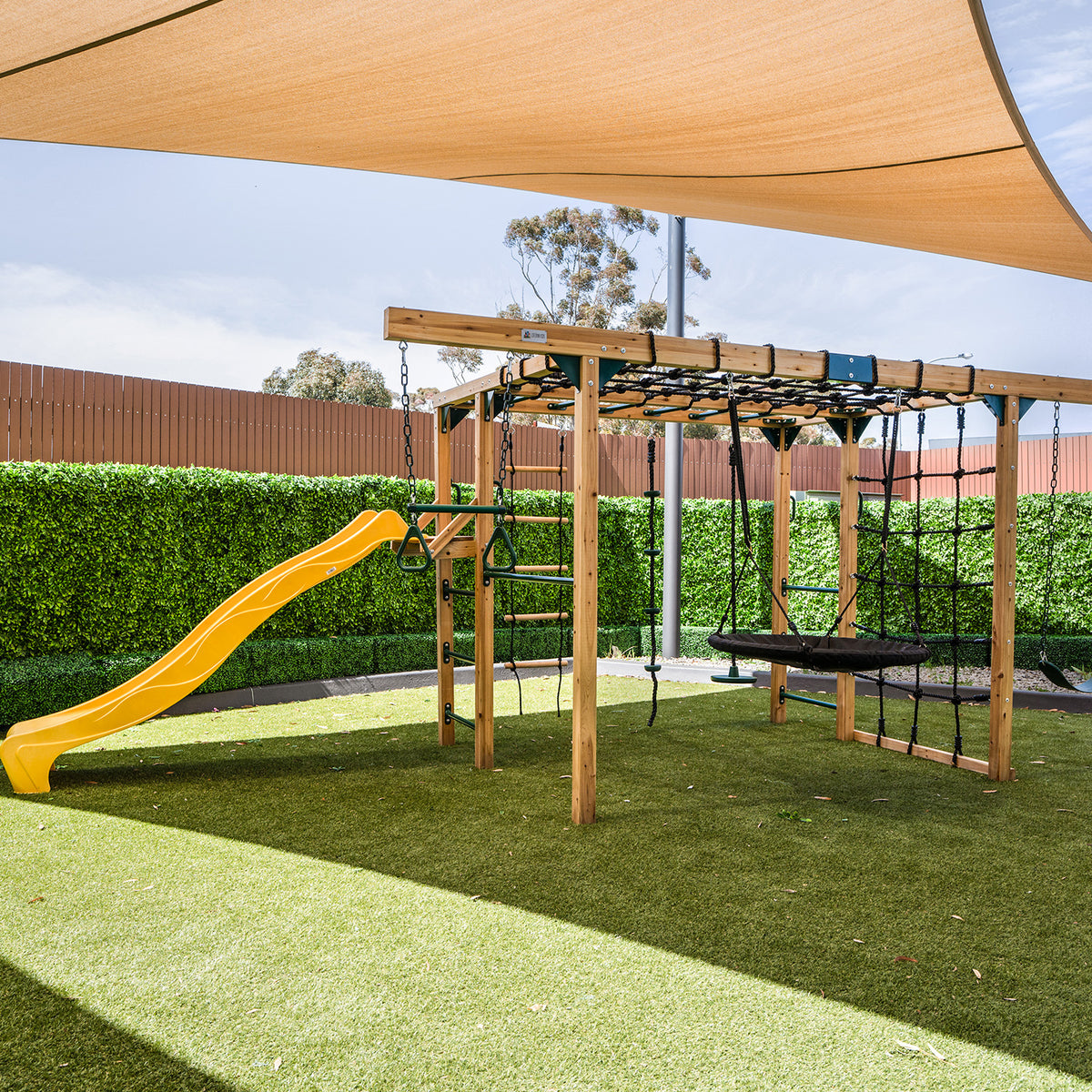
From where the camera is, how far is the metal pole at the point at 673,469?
8.20 meters

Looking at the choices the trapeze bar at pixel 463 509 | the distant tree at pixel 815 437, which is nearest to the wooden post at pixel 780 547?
the trapeze bar at pixel 463 509

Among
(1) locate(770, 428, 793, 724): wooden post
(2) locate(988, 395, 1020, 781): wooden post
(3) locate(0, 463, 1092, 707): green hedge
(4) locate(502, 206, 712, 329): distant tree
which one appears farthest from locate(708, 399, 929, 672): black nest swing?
(4) locate(502, 206, 712, 329): distant tree

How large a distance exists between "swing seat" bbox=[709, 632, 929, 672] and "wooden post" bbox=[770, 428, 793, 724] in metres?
1.57

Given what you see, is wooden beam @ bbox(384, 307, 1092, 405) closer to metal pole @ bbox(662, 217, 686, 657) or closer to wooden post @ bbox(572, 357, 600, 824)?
wooden post @ bbox(572, 357, 600, 824)

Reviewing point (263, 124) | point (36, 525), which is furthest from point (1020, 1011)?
point (36, 525)

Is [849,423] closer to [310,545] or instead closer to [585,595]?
[585,595]

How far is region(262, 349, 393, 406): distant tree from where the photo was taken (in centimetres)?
2588

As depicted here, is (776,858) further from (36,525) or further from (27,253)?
(27,253)

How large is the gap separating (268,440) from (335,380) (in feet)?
44.5

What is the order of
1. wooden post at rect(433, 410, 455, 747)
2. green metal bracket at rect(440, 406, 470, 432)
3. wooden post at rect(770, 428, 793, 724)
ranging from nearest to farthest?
wooden post at rect(433, 410, 455, 747) → green metal bracket at rect(440, 406, 470, 432) → wooden post at rect(770, 428, 793, 724)

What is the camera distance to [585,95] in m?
3.06

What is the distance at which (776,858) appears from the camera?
3.43 metres

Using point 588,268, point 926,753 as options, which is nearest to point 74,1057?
point 926,753

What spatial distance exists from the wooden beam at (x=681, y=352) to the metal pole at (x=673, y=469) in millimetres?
3773
